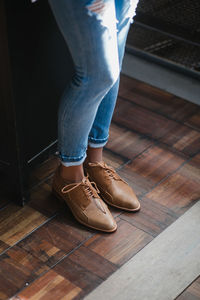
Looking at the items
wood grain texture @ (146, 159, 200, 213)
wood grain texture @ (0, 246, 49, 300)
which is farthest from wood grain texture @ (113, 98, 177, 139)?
wood grain texture @ (0, 246, 49, 300)

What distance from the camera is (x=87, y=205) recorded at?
4.87ft

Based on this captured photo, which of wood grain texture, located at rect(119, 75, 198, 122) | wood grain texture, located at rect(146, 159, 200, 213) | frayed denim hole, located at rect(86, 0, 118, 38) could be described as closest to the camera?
frayed denim hole, located at rect(86, 0, 118, 38)

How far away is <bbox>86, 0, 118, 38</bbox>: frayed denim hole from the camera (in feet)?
3.65

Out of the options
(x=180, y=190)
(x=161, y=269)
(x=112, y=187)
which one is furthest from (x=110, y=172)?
(x=161, y=269)

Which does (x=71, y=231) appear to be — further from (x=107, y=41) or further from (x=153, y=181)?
(x=107, y=41)

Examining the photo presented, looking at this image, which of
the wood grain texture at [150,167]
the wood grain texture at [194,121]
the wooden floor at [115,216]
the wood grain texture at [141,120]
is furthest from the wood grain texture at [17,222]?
the wood grain texture at [194,121]

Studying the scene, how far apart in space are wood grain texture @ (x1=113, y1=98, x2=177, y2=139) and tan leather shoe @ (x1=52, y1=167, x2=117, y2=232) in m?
0.54

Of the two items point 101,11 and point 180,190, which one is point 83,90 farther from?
point 180,190

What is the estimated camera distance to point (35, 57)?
1346 millimetres

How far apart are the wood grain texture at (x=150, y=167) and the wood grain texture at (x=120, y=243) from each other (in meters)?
0.19

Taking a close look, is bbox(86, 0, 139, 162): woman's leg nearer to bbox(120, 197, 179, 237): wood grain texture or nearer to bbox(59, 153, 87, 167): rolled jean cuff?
bbox(59, 153, 87, 167): rolled jean cuff

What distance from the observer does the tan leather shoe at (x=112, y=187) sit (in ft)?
5.09

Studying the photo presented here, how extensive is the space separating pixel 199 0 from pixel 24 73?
1.32 metres

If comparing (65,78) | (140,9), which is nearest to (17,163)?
(65,78)
